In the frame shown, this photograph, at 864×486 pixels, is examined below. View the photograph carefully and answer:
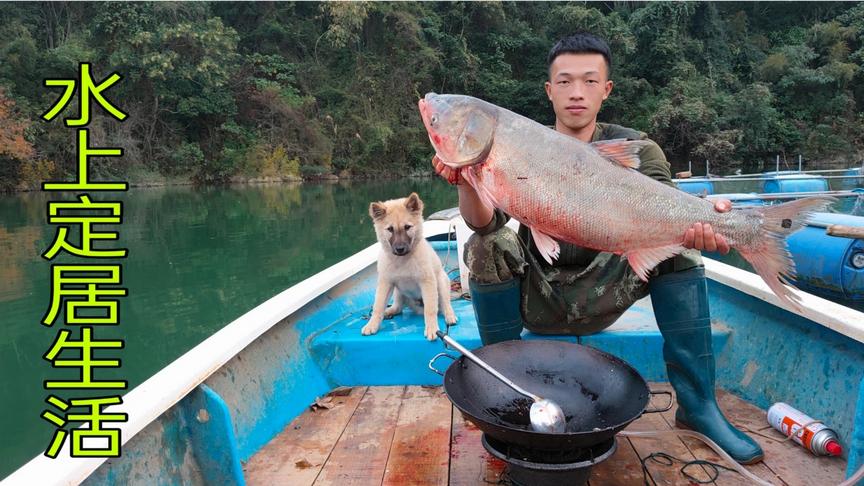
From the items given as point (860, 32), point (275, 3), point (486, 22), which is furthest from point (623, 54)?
point (275, 3)

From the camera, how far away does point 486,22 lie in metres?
37.1

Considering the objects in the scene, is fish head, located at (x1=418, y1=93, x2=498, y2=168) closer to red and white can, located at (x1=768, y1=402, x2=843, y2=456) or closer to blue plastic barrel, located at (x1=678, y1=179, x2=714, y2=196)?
red and white can, located at (x1=768, y1=402, x2=843, y2=456)

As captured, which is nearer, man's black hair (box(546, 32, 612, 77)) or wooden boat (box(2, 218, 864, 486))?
wooden boat (box(2, 218, 864, 486))

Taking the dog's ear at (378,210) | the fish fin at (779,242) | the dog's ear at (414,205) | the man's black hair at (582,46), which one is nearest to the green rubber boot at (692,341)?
the fish fin at (779,242)

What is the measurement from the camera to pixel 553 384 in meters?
2.20

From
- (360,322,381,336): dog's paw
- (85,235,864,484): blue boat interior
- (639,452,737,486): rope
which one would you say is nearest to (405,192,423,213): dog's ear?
(85,235,864,484): blue boat interior

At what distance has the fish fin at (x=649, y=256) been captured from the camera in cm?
199

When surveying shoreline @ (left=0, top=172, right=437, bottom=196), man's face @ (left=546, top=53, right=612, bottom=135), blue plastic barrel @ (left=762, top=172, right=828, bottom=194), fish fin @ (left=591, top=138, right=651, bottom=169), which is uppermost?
shoreline @ (left=0, top=172, right=437, bottom=196)

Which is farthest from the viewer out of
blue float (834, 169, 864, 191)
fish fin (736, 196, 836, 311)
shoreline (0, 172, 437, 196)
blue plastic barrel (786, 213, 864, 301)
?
shoreline (0, 172, 437, 196)

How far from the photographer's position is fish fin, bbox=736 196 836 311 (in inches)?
71.4

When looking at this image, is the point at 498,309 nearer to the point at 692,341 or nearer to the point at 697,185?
the point at 692,341

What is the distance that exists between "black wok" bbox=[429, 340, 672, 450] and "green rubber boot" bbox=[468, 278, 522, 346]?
31cm

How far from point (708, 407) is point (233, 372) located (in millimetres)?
2120

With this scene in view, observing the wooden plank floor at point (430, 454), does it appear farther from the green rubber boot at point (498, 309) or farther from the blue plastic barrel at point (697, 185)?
the blue plastic barrel at point (697, 185)
